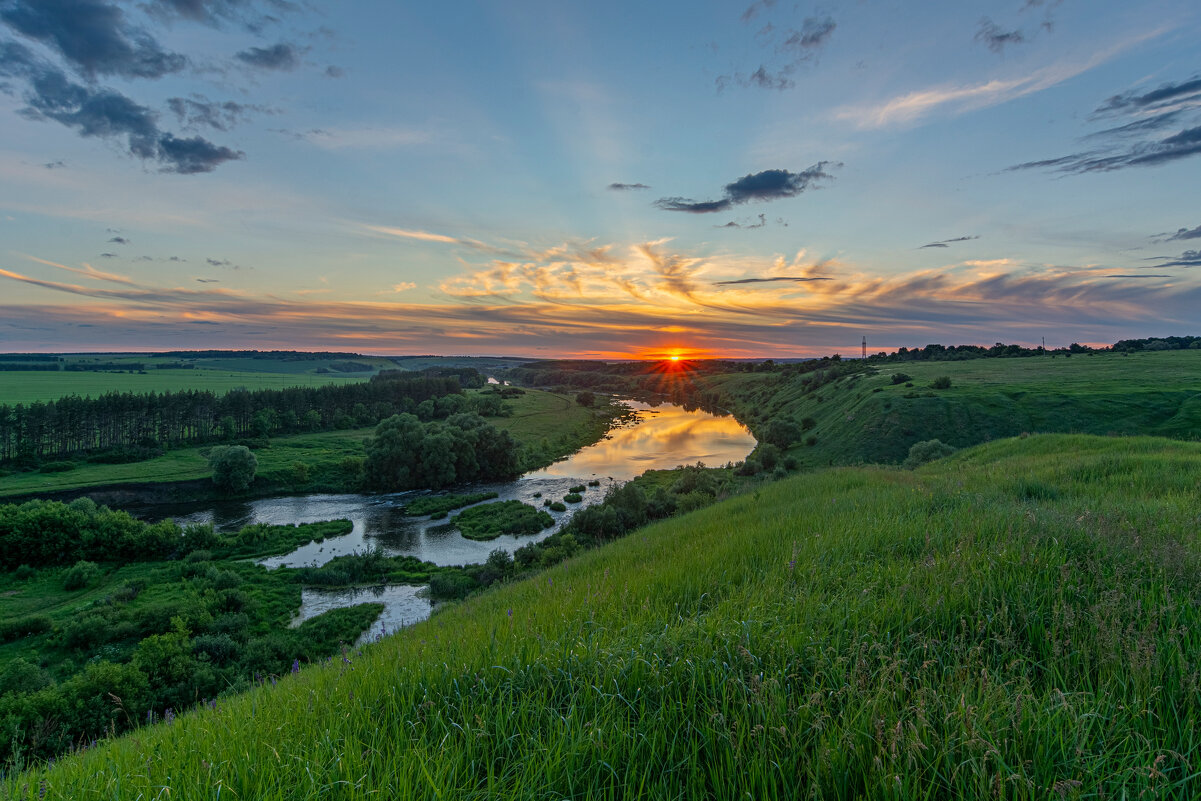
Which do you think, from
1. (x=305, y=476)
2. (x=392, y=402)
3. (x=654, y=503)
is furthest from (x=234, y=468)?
(x=392, y=402)

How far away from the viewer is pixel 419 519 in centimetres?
4591

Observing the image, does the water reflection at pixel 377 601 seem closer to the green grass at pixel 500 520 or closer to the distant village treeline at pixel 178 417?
the green grass at pixel 500 520

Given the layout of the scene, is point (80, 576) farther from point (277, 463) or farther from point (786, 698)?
point (786, 698)

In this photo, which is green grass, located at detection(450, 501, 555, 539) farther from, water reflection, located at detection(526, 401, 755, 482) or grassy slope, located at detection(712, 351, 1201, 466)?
grassy slope, located at detection(712, 351, 1201, 466)

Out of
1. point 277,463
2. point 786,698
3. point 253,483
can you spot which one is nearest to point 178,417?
point 277,463

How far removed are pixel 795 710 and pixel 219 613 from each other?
32248 mm

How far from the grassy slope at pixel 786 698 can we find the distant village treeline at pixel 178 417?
3564 inches

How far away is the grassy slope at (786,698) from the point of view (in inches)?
84.6

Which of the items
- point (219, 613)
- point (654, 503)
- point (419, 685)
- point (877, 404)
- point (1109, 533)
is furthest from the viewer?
point (877, 404)

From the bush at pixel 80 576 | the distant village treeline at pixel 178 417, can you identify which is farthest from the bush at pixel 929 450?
the distant village treeline at pixel 178 417

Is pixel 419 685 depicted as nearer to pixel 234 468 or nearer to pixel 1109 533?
pixel 1109 533

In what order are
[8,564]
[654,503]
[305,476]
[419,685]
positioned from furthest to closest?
[305,476], [654,503], [8,564], [419,685]

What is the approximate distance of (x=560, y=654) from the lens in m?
3.61

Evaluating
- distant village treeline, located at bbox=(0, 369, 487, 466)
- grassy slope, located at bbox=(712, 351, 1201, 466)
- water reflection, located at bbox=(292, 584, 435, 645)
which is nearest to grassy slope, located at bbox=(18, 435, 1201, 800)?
water reflection, located at bbox=(292, 584, 435, 645)
